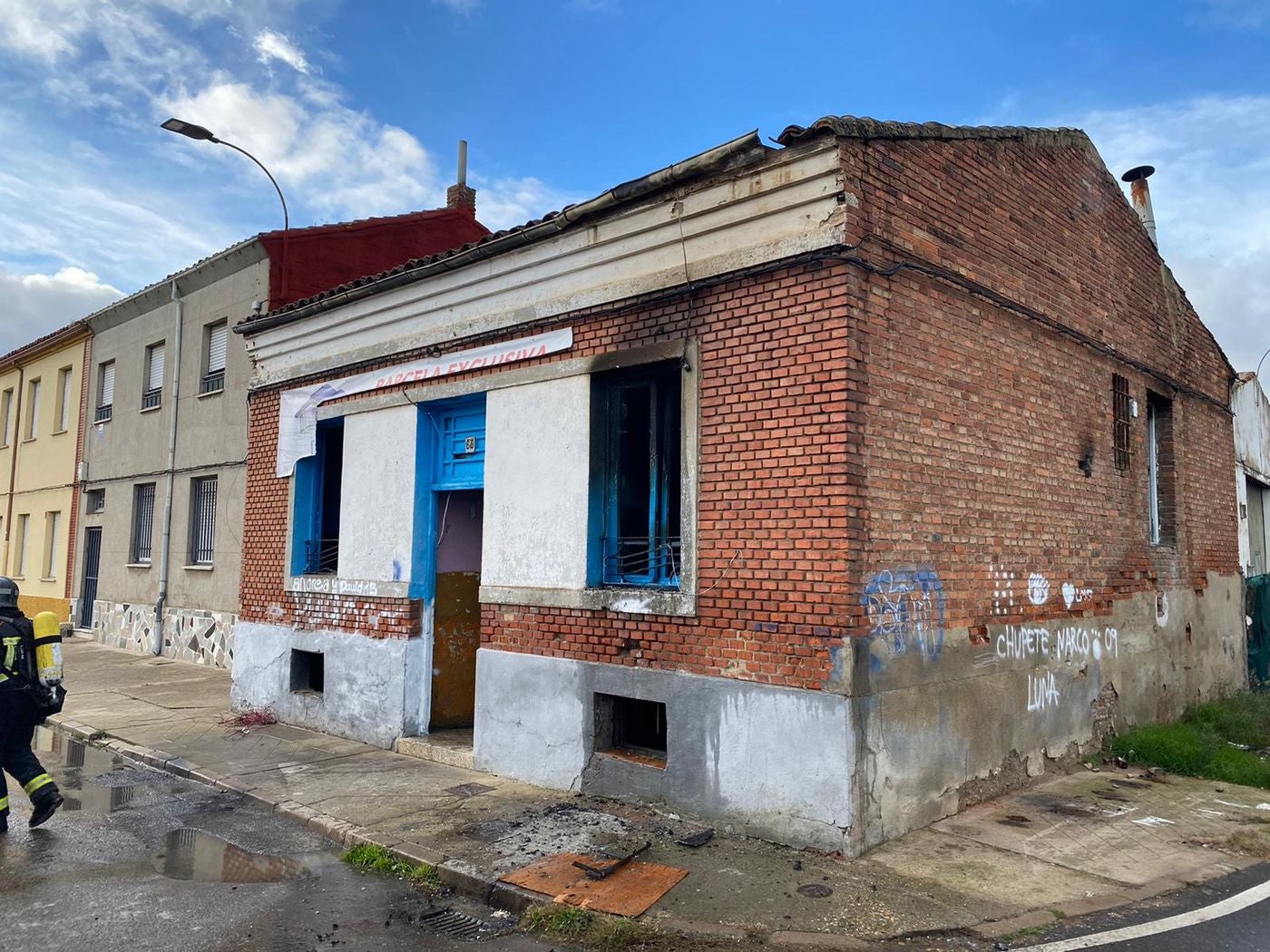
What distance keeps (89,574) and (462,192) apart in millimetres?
12233

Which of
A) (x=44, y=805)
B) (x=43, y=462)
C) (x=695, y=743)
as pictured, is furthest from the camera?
(x=43, y=462)

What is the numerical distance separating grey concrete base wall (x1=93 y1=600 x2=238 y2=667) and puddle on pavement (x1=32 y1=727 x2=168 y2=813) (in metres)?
4.02

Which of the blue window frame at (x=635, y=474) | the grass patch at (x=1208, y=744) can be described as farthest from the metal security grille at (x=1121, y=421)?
the blue window frame at (x=635, y=474)

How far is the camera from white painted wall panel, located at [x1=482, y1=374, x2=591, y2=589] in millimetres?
7422

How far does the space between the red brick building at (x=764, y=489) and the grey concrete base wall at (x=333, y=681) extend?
4cm

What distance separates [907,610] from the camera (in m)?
6.21

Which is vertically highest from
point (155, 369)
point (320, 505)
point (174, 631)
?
point (155, 369)

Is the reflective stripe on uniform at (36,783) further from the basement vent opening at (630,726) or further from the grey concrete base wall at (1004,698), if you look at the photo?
the grey concrete base wall at (1004,698)

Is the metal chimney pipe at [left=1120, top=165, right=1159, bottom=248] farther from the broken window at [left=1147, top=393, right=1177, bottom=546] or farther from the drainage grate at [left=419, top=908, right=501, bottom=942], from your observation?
the drainage grate at [left=419, top=908, right=501, bottom=942]

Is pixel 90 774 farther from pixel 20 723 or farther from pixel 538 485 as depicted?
pixel 538 485

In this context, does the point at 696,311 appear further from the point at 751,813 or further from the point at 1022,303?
the point at 751,813

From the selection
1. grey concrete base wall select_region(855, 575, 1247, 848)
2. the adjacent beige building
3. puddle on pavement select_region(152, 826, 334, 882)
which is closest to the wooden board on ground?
grey concrete base wall select_region(855, 575, 1247, 848)

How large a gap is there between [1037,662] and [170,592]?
15230 mm

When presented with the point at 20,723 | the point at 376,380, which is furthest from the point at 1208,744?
the point at 20,723
